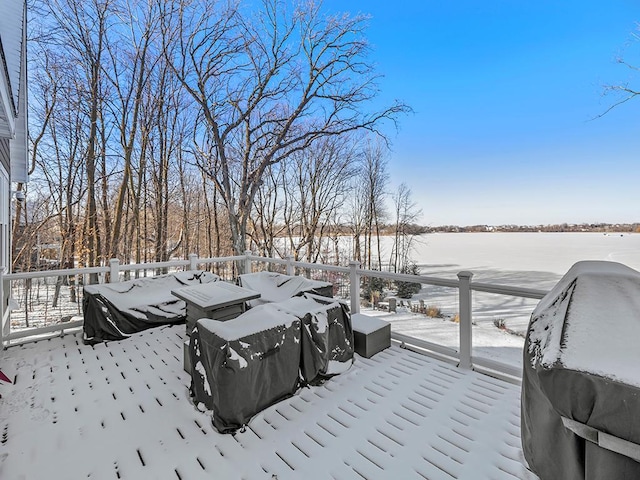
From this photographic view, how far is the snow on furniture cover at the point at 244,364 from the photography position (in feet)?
7.22

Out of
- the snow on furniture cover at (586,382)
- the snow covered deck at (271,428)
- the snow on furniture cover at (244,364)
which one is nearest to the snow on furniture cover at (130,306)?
the snow covered deck at (271,428)

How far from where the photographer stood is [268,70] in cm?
983

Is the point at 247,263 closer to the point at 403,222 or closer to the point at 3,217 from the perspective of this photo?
the point at 3,217

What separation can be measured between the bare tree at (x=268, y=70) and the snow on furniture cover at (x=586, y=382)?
901 cm

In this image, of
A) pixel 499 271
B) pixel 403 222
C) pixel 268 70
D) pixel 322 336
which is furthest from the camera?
pixel 403 222

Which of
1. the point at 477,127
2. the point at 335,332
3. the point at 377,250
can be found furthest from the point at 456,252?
the point at 335,332

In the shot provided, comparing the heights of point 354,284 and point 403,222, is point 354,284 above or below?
below

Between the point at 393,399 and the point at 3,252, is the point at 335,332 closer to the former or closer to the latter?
the point at 393,399

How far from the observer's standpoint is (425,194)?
62.0 ft

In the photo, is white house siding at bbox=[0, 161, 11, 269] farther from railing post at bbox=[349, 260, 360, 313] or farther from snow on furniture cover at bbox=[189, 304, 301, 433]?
railing post at bbox=[349, 260, 360, 313]

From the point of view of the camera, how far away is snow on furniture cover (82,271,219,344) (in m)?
3.92

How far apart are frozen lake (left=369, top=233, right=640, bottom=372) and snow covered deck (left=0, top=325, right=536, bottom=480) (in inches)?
44.1

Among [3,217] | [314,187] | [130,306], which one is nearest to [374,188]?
[314,187]

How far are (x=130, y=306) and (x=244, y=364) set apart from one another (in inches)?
114
